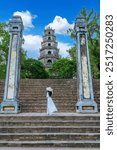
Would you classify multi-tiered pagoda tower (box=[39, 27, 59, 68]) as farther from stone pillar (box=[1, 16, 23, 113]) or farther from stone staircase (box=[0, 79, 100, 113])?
stone pillar (box=[1, 16, 23, 113])

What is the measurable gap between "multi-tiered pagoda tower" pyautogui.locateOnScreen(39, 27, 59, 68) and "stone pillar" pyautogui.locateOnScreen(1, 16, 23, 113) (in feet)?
113

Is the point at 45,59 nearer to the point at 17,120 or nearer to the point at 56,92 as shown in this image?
the point at 56,92

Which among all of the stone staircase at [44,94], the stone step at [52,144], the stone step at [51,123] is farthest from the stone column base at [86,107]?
the stone step at [52,144]

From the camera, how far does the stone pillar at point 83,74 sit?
1119cm

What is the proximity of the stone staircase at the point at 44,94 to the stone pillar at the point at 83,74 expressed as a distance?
1.13 m

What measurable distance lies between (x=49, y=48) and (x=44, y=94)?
113ft

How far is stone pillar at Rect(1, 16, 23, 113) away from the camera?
11148 millimetres

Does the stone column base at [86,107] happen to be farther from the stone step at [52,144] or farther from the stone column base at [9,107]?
the stone step at [52,144]

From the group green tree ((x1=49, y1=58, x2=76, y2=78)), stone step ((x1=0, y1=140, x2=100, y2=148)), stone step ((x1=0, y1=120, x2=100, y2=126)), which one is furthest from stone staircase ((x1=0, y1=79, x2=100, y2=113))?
green tree ((x1=49, y1=58, x2=76, y2=78))

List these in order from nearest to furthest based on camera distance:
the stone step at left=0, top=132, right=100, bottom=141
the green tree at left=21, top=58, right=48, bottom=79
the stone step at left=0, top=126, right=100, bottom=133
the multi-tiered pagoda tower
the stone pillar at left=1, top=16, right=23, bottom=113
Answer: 1. the stone step at left=0, top=132, right=100, bottom=141
2. the stone step at left=0, top=126, right=100, bottom=133
3. the stone pillar at left=1, top=16, right=23, bottom=113
4. the green tree at left=21, top=58, right=48, bottom=79
5. the multi-tiered pagoda tower

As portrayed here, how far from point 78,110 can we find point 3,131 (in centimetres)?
375

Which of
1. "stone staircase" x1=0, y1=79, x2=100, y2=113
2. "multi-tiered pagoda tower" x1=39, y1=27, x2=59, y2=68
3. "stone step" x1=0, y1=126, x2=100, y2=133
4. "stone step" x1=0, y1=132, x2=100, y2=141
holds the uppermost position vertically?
"multi-tiered pagoda tower" x1=39, y1=27, x2=59, y2=68

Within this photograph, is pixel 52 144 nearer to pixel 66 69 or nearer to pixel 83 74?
pixel 83 74

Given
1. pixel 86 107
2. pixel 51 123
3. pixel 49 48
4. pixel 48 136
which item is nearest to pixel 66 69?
pixel 86 107
